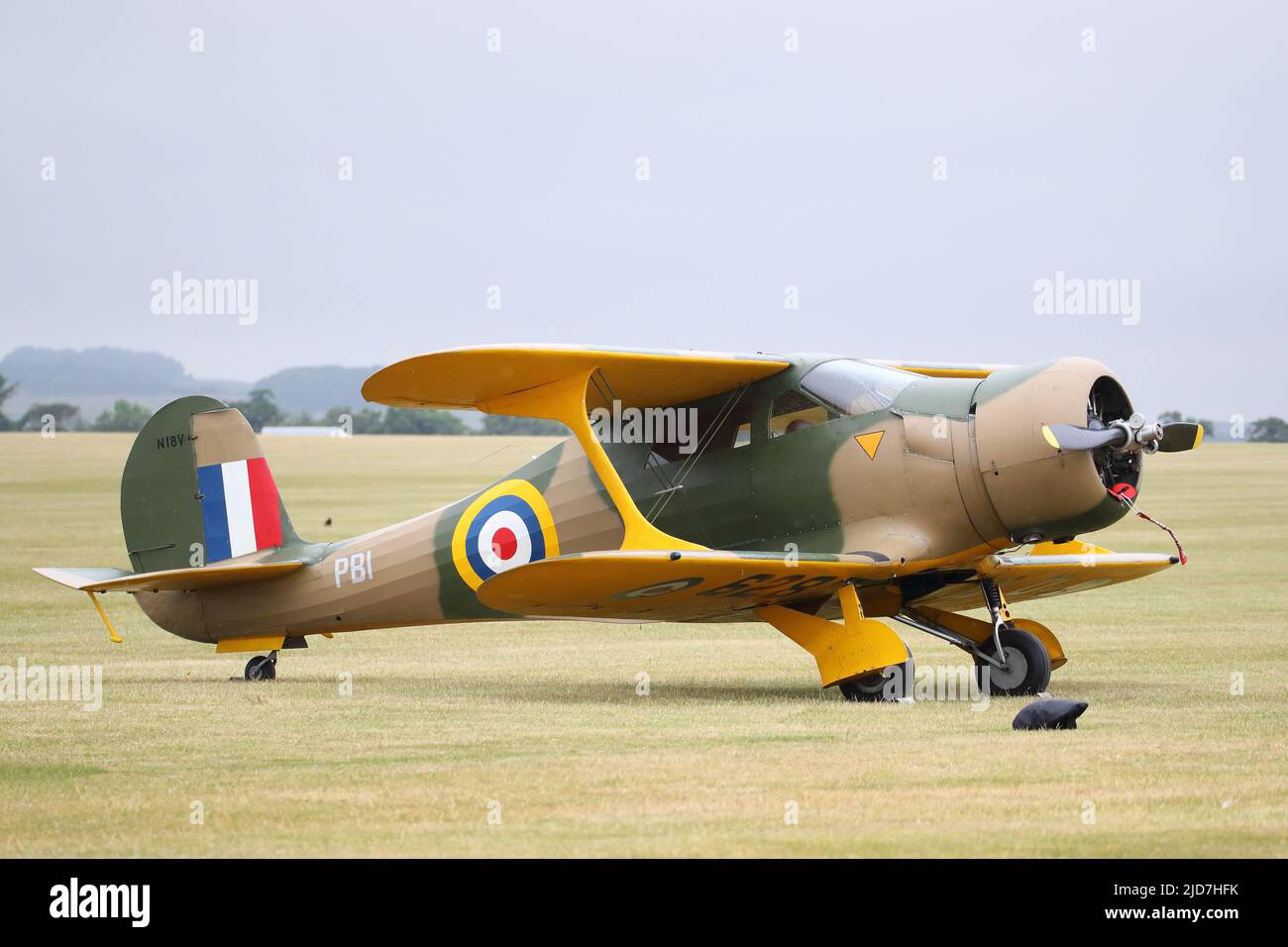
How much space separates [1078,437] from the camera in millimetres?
11328

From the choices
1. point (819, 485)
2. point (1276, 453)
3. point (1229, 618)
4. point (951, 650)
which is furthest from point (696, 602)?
point (1276, 453)

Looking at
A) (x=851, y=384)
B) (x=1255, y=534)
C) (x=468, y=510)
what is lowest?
(x=1255, y=534)

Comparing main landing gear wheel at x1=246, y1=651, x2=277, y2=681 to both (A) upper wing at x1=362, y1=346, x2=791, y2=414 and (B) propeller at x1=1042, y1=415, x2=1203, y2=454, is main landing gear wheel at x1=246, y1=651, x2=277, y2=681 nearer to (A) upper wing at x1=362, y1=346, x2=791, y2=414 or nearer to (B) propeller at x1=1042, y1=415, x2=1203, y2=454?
(A) upper wing at x1=362, y1=346, x2=791, y2=414

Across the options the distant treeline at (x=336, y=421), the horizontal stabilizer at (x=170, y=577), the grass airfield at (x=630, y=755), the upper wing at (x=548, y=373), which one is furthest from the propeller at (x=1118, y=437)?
the distant treeline at (x=336, y=421)

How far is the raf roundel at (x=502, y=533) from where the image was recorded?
530 inches

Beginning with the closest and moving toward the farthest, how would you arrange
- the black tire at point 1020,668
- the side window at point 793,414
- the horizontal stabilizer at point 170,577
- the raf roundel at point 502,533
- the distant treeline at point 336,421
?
the black tire at point 1020,668, the side window at point 793,414, the raf roundel at point 502,533, the horizontal stabilizer at point 170,577, the distant treeline at point 336,421

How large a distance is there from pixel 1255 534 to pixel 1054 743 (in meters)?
29.7

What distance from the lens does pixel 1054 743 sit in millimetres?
9570

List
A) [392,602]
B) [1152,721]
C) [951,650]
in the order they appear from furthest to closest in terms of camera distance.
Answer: [951,650] < [392,602] < [1152,721]

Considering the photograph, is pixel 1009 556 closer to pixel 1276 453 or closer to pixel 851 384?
pixel 851 384

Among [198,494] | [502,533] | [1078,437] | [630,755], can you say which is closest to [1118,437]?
[1078,437]

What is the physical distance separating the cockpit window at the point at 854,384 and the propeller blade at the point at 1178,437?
1911 mm

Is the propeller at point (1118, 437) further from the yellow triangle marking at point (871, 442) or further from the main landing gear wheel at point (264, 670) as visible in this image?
the main landing gear wheel at point (264, 670)

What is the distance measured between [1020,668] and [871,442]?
2102 mm
